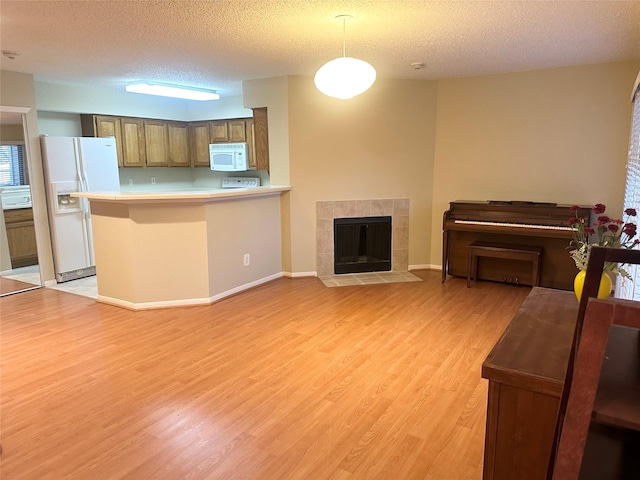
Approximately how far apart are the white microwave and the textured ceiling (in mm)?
1590

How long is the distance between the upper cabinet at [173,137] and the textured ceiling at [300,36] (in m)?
1.01

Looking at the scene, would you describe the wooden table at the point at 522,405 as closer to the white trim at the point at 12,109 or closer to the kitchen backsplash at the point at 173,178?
the white trim at the point at 12,109

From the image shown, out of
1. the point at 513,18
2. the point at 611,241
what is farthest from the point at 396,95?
the point at 611,241

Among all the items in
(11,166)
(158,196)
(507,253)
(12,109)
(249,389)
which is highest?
(12,109)

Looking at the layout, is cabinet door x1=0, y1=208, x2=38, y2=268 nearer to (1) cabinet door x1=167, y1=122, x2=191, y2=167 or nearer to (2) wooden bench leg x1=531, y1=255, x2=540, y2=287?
(1) cabinet door x1=167, y1=122, x2=191, y2=167

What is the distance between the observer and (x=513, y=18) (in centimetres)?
301

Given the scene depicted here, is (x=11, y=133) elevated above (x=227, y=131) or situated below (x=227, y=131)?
below

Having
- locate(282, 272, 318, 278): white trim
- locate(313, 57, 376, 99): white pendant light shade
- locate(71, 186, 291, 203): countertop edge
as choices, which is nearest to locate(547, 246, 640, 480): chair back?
locate(313, 57, 376, 99): white pendant light shade

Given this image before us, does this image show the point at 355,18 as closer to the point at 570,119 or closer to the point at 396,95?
the point at 396,95

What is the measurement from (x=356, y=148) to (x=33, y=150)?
364cm

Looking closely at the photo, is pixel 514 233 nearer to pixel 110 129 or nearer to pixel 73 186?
pixel 73 186

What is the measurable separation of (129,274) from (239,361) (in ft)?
5.64

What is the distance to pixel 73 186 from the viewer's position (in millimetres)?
5184

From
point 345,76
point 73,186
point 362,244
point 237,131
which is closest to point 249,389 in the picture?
point 345,76
